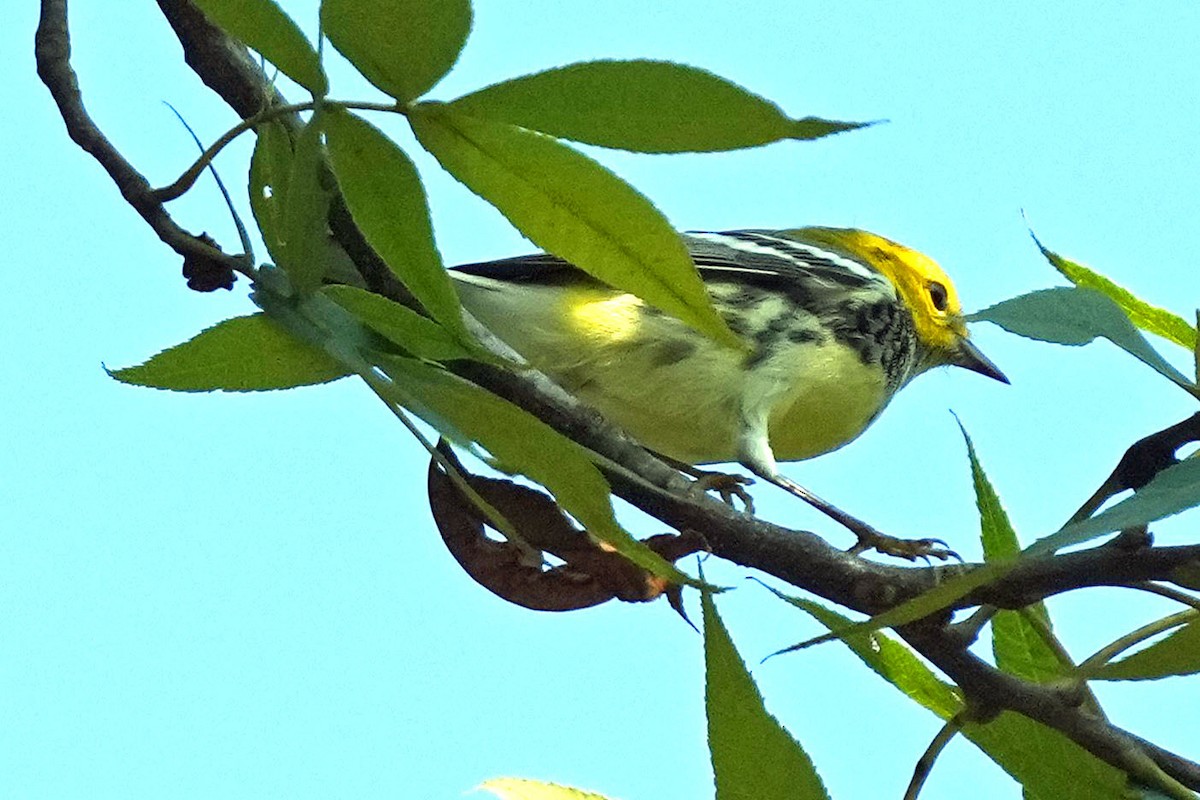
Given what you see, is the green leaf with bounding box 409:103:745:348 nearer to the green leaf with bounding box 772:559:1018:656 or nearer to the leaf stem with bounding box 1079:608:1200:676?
the green leaf with bounding box 772:559:1018:656

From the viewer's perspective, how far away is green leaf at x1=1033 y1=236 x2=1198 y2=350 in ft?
3.52

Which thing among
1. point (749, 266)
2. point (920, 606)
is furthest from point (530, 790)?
point (749, 266)

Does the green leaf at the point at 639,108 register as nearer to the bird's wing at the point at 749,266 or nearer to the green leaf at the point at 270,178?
the green leaf at the point at 270,178

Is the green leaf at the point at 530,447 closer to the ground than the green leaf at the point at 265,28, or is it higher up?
closer to the ground

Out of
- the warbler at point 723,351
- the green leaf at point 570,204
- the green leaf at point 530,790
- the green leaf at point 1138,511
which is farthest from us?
the warbler at point 723,351

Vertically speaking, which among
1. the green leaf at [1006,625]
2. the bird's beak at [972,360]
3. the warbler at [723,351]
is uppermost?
the bird's beak at [972,360]

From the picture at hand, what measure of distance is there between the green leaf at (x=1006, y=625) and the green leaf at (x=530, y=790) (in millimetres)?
292

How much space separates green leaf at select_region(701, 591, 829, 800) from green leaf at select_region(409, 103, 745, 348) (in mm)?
180

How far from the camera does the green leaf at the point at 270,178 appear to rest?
855 millimetres

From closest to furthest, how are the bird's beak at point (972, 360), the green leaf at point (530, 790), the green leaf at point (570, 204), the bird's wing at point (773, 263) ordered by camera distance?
the green leaf at point (570, 204) → the green leaf at point (530, 790) → the bird's wing at point (773, 263) → the bird's beak at point (972, 360)

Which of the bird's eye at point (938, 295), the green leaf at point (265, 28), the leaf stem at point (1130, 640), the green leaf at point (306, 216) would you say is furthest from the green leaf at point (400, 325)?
the bird's eye at point (938, 295)

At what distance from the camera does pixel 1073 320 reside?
0.83m

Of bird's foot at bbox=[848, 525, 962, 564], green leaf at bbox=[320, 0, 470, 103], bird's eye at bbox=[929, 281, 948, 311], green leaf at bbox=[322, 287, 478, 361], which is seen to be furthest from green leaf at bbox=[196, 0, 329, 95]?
bird's eye at bbox=[929, 281, 948, 311]

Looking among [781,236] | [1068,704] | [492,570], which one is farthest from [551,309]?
[1068,704]
